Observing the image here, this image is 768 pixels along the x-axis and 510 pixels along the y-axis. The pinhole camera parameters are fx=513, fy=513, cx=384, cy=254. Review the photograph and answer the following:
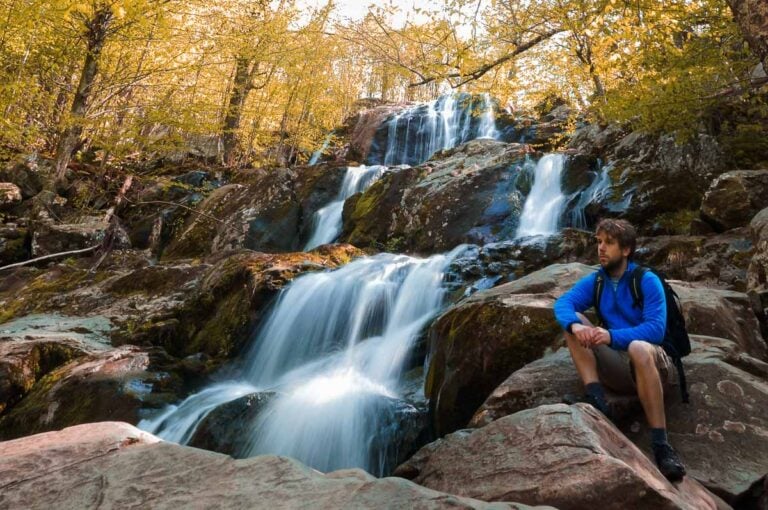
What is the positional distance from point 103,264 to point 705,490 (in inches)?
488

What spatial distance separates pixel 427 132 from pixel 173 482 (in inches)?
719

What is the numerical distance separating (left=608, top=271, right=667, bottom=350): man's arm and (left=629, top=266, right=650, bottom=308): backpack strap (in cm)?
5

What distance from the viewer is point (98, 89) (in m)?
9.31

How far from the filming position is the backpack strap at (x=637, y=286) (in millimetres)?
3471

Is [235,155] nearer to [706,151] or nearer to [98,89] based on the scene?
[98,89]

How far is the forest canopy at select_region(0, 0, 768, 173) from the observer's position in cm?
607

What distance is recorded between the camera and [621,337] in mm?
3314

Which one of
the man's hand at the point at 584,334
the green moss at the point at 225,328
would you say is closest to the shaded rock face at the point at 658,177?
the man's hand at the point at 584,334

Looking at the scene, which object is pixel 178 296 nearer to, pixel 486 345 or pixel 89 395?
pixel 89 395

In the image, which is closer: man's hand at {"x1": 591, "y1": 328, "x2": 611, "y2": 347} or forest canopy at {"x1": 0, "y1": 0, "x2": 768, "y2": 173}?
man's hand at {"x1": 591, "y1": 328, "x2": 611, "y2": 347}

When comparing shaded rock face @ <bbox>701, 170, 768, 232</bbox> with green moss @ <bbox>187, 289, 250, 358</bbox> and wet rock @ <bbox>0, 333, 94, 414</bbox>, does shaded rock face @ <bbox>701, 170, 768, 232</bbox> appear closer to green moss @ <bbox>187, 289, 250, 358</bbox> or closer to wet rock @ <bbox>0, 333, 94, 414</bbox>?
green moss @ <bbox>187, 289, 250, 358</bbox>

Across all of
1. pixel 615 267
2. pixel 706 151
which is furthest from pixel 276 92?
pixel 615 267

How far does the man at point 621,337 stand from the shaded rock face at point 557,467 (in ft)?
1.25

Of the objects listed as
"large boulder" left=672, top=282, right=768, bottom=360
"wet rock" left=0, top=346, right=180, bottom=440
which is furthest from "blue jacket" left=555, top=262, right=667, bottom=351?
"wet rock" left=0, top=346, right=180, bottom=440
